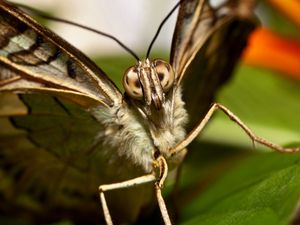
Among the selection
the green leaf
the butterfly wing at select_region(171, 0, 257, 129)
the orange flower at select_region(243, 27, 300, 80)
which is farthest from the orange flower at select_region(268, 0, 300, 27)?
the green leaf

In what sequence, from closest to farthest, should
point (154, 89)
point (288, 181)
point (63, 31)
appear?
point (288, 181) → point (154, 89) → point (63, 31)

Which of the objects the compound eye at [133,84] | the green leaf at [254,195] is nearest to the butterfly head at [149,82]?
the compound eye at [133,84]

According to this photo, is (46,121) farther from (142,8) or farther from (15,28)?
(142,8)

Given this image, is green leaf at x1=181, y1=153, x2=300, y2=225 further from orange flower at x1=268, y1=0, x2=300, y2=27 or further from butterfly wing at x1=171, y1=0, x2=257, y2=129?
orange flower at x1=268, y1=0, x2=300, y2=27

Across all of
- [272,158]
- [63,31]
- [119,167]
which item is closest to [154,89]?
[119,167]

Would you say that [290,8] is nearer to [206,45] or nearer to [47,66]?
[206,45]

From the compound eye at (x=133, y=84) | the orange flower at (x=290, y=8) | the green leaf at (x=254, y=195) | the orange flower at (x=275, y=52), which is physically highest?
the orange flower at (x=290, y=8)

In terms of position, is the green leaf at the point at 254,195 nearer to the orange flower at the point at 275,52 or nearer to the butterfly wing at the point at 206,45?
the butterfly wing at the point at 206,45
